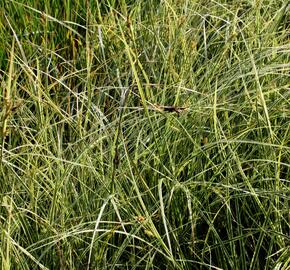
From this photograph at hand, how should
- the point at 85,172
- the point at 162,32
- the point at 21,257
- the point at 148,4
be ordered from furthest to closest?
the point at 148,4 < the point at 162,32 < the point at 85,172 < the point at 21,257

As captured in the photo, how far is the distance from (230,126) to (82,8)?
0.85m

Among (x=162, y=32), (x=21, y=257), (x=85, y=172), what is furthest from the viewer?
(x=162, y=32)

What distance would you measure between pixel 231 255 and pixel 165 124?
0.35 metres

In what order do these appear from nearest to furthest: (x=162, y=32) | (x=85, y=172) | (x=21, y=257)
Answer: (x=21, y=257) < (x=85, y=172) < (x=162, y=32)

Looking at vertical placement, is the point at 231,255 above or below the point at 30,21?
below

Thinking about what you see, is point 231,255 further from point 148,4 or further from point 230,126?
point 148,4

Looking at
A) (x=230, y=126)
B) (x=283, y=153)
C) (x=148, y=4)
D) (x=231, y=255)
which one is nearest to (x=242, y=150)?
(x=230, y=126)

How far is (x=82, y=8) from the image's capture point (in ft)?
8.21

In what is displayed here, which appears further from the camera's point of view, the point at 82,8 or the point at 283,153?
the point at 82,8

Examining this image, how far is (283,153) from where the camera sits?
5.50 ft

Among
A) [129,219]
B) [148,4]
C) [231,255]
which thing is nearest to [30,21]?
[148,4]

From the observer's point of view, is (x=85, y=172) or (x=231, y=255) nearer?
(x=231, y=255)

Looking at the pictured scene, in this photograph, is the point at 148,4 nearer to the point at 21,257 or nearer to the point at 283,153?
the point at 283,153

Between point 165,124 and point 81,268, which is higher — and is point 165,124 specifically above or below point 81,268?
above
